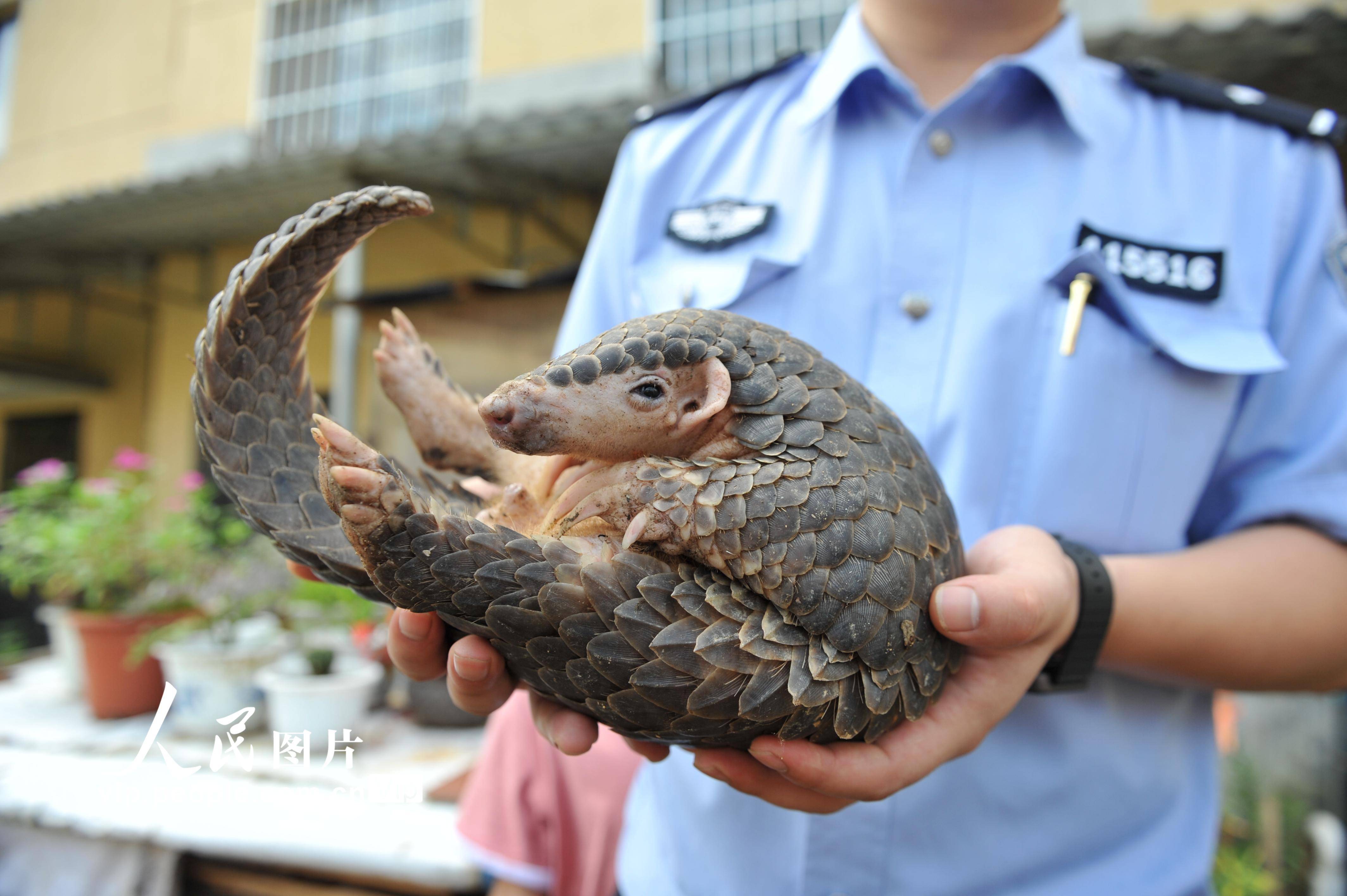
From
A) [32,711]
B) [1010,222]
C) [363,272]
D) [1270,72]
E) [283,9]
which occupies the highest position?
[283,9]

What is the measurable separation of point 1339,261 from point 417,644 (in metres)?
1.49

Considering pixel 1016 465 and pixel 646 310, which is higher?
pixel 646 310

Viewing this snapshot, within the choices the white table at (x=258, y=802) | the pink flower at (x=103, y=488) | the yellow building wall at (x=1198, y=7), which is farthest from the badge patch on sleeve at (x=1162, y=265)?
the yellow building wall at (x=1198, y=7)

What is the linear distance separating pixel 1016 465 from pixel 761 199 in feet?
2.10

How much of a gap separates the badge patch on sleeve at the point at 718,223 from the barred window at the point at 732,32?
4407 millimetres

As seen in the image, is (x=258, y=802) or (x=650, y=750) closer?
(x=650, y=750)

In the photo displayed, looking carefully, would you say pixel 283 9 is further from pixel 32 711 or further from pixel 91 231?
pixel 32 711

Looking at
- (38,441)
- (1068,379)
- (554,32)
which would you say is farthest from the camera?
(38,441)

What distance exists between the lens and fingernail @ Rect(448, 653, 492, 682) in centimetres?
82

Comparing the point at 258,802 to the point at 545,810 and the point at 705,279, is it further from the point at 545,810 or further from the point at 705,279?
the point at 705,279

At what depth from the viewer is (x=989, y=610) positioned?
842 mm

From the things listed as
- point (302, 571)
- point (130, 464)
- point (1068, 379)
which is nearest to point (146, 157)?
point (130, 464)

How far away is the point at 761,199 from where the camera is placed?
143 centimetres

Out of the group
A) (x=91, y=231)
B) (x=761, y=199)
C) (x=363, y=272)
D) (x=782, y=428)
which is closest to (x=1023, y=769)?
(x=782, y=428)
